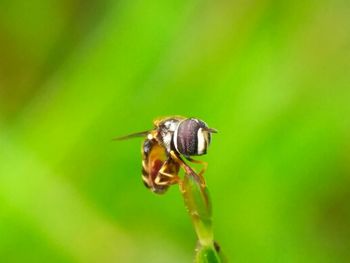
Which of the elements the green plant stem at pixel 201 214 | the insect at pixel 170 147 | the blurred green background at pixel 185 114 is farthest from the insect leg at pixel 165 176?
the blurred green background at pixel 185 114

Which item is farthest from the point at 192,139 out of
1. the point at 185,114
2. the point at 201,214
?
the point at 185,114

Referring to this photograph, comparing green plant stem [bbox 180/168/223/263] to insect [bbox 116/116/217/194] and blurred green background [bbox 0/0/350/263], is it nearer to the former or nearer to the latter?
insect [bbox 116/116/217/194]

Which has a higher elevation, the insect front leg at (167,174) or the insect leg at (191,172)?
the insect leg at (191,172)

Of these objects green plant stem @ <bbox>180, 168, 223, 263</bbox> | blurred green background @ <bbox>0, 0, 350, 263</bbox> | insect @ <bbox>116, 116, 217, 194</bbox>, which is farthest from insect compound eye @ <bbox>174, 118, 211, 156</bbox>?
blurred green background @ <bbox>0, 0, 350, 263</bbox>

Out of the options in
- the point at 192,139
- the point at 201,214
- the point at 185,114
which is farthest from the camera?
the point at 185,114

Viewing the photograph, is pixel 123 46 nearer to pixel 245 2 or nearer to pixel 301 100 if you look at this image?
pixel 245 2

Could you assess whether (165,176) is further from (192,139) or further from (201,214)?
(201,214)

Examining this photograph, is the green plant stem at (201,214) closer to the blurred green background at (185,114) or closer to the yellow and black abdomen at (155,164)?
the yellow and black abdomen at (155,164)
